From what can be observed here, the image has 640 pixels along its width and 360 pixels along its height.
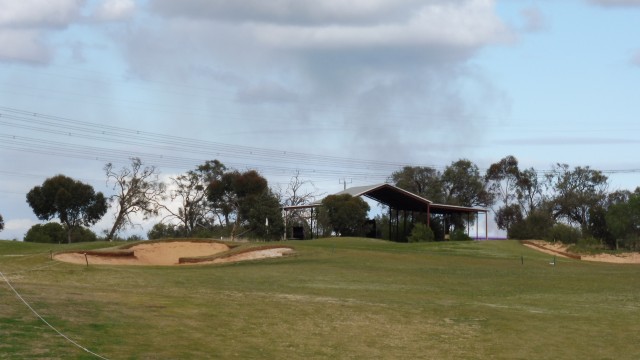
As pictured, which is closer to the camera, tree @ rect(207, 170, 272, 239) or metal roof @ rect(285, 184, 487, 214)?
metal roof @ rect(285, 184, 487, 214)

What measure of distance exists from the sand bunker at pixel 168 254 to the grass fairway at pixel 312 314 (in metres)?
6.35

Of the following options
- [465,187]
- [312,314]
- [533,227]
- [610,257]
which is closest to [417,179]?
[465,187]

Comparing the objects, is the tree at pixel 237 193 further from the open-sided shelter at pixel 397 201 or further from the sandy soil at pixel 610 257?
the sandy soil at pixel 610 257

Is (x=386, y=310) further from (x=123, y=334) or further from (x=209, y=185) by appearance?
(x=209, y=185)

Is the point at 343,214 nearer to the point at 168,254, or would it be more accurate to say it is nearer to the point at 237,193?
the point at 237,193

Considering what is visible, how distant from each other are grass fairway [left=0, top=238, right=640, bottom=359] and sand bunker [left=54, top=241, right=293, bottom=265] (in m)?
6.35

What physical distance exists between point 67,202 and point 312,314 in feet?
241

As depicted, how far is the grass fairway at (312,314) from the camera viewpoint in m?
20.3

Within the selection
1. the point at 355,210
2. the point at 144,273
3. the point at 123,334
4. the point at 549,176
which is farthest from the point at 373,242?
the point at 549,176

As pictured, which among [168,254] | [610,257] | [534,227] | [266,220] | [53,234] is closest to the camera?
[168,254]

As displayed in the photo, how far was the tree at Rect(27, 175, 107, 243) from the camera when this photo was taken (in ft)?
307

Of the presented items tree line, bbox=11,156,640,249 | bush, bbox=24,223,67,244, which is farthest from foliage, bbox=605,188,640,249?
bush, bbox=24,223,67,244

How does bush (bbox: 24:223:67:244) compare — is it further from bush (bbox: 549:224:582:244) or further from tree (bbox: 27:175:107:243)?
bush (bbox: 549:224:582:244)

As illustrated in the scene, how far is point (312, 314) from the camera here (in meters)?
25.7
